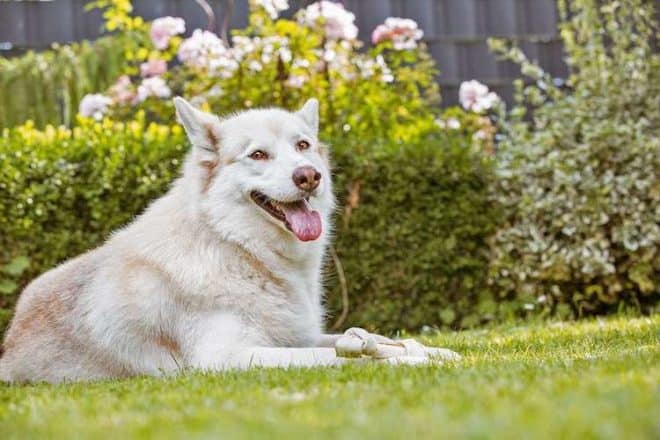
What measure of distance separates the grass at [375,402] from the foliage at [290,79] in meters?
3.91

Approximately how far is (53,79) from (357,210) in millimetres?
3411

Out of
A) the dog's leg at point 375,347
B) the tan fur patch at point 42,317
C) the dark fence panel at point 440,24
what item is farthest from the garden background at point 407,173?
the dog's leg at point 375,347

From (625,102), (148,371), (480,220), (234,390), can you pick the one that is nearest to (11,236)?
(148,371)

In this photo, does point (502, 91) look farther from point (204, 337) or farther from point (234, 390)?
point (234, 390)

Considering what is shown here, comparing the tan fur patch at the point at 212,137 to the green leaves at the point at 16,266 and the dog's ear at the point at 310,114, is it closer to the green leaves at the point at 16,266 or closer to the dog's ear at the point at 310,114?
the dog's ear at the point at 310,114

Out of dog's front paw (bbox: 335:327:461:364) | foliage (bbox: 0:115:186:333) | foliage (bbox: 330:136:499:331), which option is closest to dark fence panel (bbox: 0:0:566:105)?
foliage (bbox: 330:136:499:331)

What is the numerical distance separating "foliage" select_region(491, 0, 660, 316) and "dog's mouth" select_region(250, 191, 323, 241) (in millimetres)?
3048

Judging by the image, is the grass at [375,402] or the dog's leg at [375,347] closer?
the grass at [375,402]

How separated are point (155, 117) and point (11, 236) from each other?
6.84 ft

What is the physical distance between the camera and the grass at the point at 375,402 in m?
2.20

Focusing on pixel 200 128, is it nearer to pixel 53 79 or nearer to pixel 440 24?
pixel 53 79

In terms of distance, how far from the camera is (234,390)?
3148 mm

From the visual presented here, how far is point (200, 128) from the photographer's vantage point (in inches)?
173

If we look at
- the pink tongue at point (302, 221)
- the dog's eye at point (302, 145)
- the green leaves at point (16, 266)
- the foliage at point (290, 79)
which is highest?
the foliage at point (290, 79)
